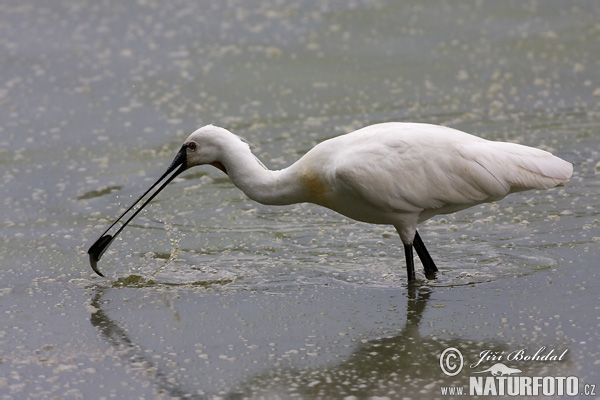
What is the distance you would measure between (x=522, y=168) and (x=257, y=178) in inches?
61.8

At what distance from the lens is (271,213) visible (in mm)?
7500

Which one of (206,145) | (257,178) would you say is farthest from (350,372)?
(206,145)

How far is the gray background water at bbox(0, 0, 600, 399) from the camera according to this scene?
17.1 ft

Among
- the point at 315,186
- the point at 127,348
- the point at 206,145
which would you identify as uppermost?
the point at 206,145

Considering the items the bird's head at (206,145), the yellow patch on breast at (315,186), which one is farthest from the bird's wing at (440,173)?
the bird's head at (206,145)

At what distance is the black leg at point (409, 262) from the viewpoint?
236 inches

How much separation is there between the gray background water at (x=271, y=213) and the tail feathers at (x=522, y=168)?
52cm

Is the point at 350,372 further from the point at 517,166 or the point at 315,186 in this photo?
the point at 517,166

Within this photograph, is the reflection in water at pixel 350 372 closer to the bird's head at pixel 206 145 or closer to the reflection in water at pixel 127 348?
the reflection in water at pixel 127 348

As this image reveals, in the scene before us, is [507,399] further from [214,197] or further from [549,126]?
[549,126]

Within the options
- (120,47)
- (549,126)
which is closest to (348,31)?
(120,47)

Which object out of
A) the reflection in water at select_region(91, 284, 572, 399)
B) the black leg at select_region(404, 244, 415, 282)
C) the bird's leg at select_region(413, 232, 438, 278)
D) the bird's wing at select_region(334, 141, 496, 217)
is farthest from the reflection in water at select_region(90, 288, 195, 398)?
the bird's leg at select_region(413, 232, 438, 278)

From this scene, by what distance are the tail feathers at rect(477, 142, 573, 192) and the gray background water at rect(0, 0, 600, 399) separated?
0.52 metres

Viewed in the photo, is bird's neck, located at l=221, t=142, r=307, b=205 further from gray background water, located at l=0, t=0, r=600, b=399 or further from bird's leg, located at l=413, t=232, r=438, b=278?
bird's leg, located at l=413, t=232, r=438, b=278
